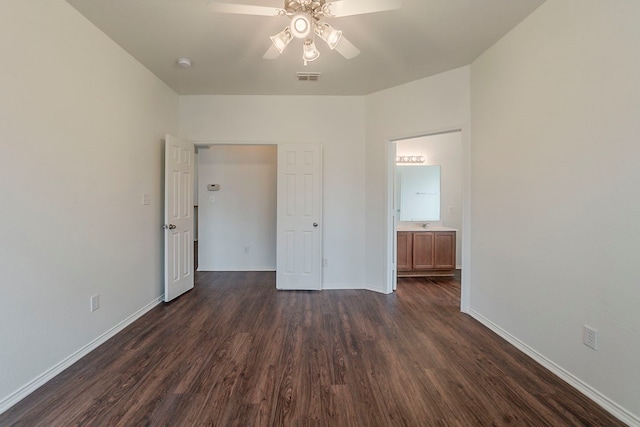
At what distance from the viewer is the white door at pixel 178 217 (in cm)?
310

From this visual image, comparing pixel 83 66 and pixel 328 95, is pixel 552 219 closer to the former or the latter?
pixel 328 95

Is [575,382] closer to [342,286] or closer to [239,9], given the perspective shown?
[342,286]

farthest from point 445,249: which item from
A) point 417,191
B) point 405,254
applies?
point 417,191

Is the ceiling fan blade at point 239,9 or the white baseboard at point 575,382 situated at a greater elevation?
the ceiling fan blade at point 239,9

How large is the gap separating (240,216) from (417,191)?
3100 mm

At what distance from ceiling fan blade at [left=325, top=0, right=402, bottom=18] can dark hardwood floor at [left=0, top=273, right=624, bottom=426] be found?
228 centimetres

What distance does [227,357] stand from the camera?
2047 millimetres

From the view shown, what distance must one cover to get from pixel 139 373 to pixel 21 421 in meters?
0.55

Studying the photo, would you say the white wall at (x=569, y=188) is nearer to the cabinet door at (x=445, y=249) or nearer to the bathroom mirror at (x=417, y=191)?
the cabinet door at (x=445, y=249)

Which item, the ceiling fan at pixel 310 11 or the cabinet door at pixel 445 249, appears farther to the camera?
the cabinet door at pixel 445 249

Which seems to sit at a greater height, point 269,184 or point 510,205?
point 269,184

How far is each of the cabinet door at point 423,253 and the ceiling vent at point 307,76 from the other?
2744 millimetres

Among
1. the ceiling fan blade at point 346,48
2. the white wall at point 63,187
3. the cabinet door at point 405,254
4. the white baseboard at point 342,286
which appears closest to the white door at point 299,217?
the white baseboard at point 342,286

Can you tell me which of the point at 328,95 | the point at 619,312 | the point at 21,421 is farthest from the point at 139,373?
the point at 328,95
